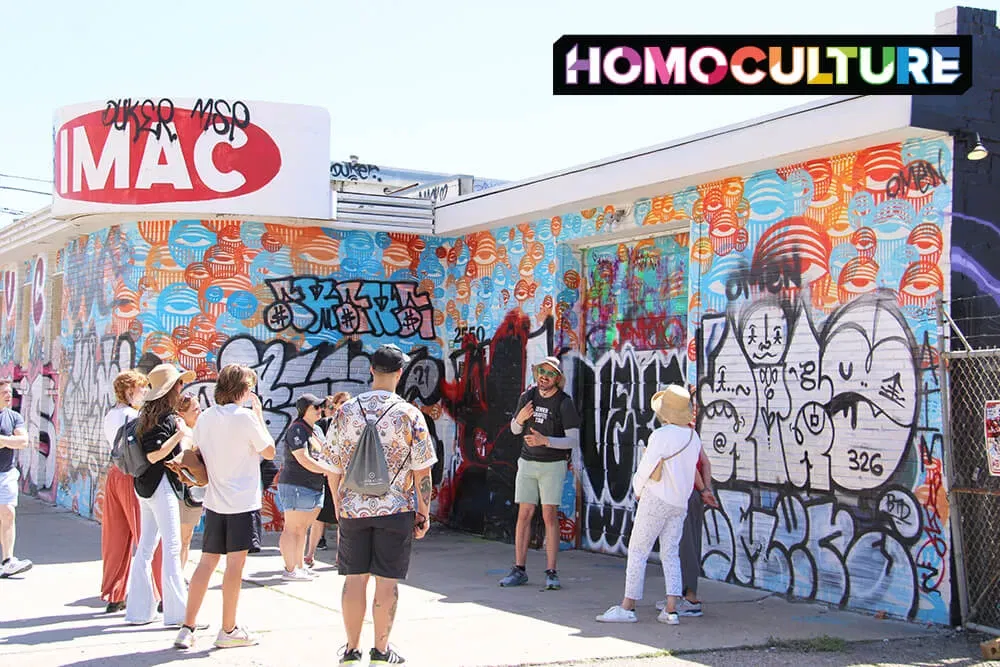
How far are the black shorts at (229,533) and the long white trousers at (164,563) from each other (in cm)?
67

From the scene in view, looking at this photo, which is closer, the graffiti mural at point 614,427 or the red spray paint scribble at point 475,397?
the graffiti mural at point 614,427

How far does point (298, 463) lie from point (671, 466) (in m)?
3.30

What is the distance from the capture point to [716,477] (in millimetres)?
9922

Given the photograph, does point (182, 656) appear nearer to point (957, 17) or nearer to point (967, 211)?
point (967, 211)

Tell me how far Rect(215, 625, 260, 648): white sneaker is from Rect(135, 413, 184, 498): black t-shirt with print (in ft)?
3.81

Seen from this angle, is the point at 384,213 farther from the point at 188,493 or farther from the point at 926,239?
the point at 926,239

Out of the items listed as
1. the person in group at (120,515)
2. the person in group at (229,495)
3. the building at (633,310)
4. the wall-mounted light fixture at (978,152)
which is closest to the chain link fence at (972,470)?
the building at (633,310)

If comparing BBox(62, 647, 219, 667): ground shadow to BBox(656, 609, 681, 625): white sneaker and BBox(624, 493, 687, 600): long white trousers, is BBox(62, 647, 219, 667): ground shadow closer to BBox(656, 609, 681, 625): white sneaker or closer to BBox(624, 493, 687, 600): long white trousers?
BBox(624, 493, 687, 600): long white trousers

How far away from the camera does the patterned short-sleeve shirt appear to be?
625 cm

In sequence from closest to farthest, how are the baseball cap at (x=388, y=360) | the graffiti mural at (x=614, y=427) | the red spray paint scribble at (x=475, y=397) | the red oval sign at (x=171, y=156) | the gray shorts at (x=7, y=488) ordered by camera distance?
the baseball cap at (x=388, y=360), the gray shorts at (x=7, y=488), the graffiti mural at (x=614, y=427), the red oval sign at (x=171, y=156), the red spray paint scribble at (x=475, y=397)

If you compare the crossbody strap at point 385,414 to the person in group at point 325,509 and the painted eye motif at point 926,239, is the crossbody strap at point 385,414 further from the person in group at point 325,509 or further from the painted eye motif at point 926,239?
the painted eye motif at point 926,239

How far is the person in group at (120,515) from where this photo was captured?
8344mm

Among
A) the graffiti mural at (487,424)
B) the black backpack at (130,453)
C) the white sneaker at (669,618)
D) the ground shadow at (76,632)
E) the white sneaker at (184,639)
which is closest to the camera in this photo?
the white sneaker at (184,639)

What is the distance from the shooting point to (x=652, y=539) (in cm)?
814
